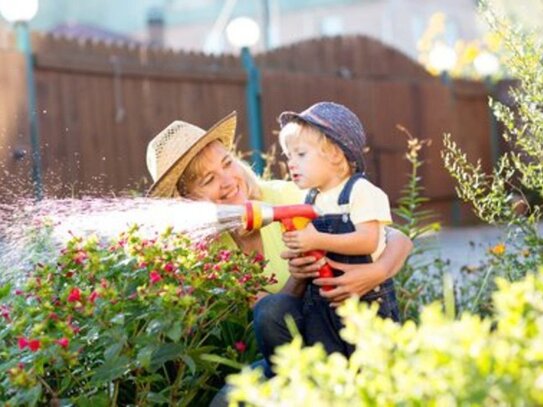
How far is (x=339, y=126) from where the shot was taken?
3.13 metres

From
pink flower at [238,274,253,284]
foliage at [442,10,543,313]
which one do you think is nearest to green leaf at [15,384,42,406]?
pink flower at [238,274,253,284]

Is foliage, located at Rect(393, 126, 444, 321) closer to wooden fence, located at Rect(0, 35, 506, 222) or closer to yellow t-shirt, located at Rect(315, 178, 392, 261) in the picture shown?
yellow t-shirt, located at Rect(315, 178, 392, 261)

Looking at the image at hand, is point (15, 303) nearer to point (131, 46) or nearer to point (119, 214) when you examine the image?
point (119, 214)

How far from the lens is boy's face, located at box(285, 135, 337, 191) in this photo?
310 cm

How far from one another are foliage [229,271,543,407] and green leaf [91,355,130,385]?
969 millimetres

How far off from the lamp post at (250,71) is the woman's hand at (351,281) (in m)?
7.97

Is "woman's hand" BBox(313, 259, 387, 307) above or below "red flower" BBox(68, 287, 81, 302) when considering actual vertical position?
Result: below

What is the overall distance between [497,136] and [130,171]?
26.5 ft

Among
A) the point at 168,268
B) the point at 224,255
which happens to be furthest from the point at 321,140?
the point at 168,268

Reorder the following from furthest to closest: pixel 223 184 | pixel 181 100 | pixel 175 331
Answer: pixel 181 100
pixel 223 184
pixel 175 331

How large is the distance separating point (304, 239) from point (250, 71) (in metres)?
8.73

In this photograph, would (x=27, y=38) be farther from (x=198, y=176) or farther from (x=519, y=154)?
(x=519, y=154)

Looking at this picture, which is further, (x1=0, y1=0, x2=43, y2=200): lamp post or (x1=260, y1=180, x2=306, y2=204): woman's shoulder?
(x1=0, y1=0, x2=43, y2=200): lamp post

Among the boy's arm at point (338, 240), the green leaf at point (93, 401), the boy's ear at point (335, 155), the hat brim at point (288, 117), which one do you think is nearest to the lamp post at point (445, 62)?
the hat brim at point (288, 117)
